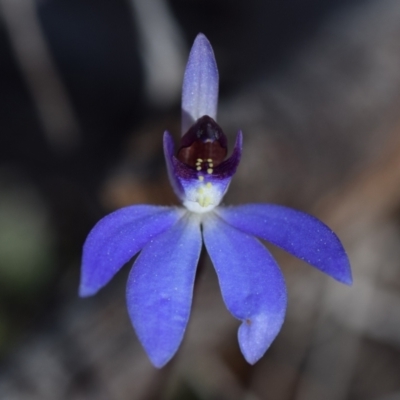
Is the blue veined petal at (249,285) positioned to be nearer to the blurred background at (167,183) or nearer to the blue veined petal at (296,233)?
the blue veined petal at (296,233)

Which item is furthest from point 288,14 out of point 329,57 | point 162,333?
point 162,333

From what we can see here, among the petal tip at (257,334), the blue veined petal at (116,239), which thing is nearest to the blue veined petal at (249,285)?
the petal tip at (257,334)

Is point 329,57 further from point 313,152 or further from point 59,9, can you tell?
point 59,9

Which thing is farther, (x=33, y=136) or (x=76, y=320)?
(x=33, y=136)

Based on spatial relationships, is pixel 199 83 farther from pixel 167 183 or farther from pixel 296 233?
pixel 167 183

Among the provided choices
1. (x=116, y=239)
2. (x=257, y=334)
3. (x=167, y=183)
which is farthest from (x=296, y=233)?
(x=167, y=183)

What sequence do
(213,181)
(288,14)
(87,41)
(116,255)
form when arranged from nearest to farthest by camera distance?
(116,255) < (213,181) < (87,41) < (288,14)
